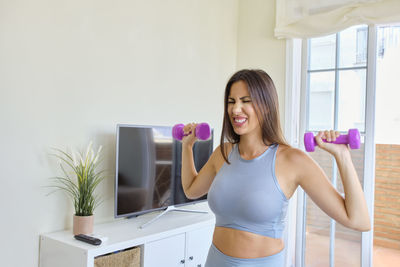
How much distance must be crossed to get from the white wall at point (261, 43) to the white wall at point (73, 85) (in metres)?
0.64

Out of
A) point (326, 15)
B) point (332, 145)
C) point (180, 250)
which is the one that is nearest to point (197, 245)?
point (180, 250)

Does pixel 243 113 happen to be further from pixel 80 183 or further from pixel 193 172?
pixel 80 183

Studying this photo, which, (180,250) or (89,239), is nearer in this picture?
(89,239)

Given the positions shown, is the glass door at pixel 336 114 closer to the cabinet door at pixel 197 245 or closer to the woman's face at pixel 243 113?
the cabinet door at pixel 197 245

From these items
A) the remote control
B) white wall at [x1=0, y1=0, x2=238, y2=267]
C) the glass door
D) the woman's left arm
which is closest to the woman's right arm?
the woman's left arm

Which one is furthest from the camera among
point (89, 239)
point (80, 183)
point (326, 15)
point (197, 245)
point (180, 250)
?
point (326, 15)

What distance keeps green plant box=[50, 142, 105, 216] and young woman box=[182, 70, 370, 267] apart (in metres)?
1.06

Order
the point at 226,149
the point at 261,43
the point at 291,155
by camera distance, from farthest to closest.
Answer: the point at 261,43 < the point at 226,149 < the point at 291,155

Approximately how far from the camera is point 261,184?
132 cm

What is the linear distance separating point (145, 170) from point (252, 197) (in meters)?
1.42

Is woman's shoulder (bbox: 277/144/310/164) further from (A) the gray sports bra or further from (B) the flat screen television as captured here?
(B) the flat screen television

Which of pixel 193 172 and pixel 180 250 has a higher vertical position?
pixel 193 172

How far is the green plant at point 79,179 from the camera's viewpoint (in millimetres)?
2230

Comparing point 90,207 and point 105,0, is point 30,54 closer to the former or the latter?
point 105,0
